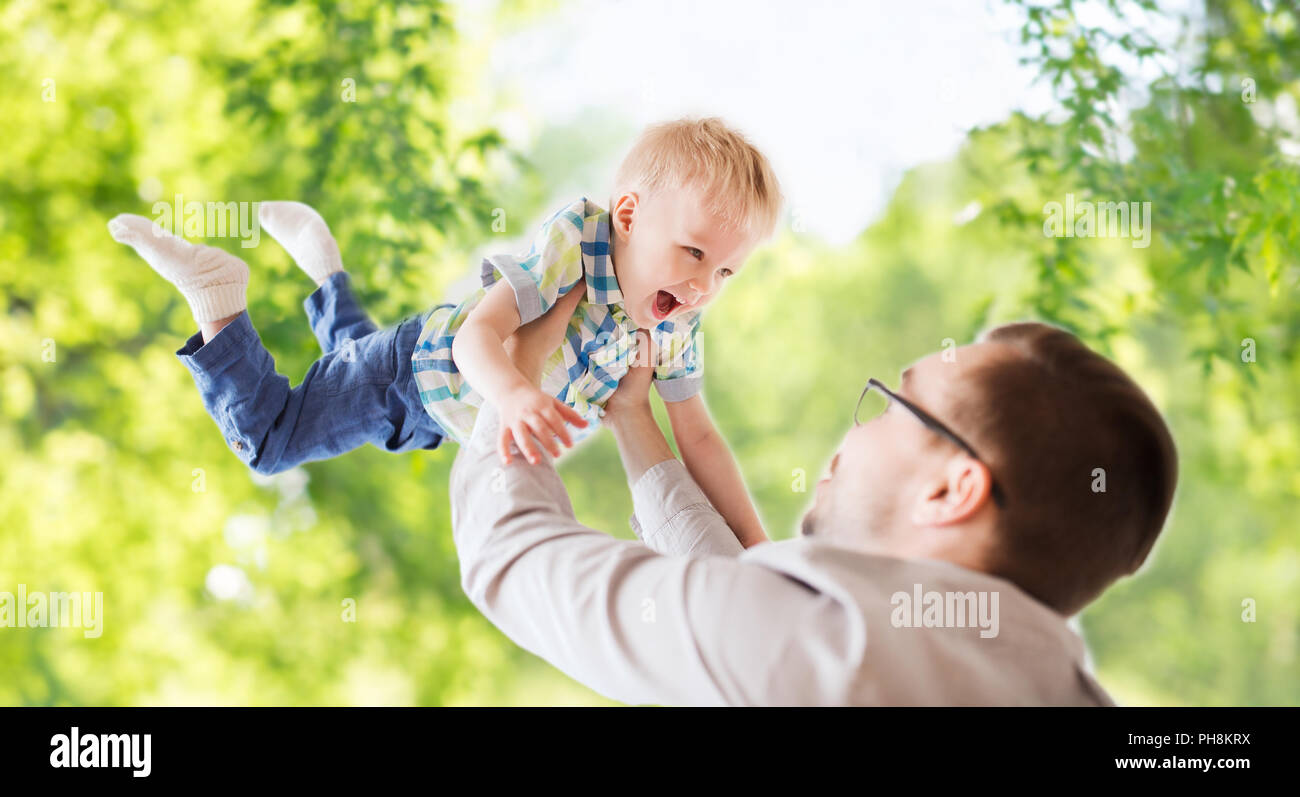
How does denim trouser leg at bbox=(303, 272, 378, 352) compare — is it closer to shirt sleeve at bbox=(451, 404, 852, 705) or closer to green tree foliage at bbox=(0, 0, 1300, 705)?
shirt sleeve at bbox=(451, 404, 852, 705)

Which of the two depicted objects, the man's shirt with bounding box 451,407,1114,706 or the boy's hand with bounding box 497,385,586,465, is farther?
the boy's hand with bounding box 497,385,586,465

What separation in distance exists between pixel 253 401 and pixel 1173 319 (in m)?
3.25

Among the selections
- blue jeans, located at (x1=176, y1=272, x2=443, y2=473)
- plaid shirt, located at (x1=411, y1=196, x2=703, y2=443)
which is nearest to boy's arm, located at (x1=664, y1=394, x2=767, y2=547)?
plaid shirt, located at (x1=411, y1=196, x2=703, y2=443)

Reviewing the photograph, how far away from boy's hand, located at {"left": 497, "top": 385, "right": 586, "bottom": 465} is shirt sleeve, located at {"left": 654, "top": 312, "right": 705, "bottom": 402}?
0.38m

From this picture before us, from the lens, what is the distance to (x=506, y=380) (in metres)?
1.00

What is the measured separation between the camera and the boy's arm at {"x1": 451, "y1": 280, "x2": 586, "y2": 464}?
94cm

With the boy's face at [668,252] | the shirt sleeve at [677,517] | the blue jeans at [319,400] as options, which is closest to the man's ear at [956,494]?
the shirt sleeve at [677,517]

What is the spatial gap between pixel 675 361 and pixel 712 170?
0.90ft

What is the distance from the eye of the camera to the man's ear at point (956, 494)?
848 millimetres

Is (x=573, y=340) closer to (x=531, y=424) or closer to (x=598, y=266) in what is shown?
(x=598, y=266)

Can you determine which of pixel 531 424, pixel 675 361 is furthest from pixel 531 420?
pixel 675 361

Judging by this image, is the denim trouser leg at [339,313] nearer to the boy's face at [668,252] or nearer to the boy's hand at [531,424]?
the boy's face at [668,252]

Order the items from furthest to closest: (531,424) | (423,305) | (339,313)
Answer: (423,305) → (339,313) → (531,424)
